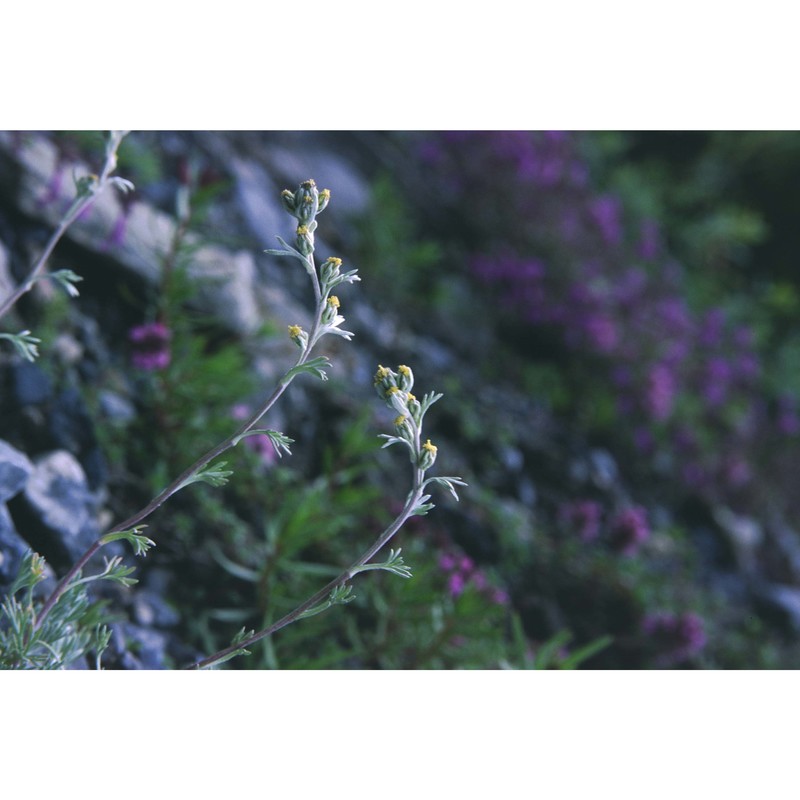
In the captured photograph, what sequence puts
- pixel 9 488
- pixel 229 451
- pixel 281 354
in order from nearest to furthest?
pixel 9 488 → pixel 229 451 → pixel 281 354

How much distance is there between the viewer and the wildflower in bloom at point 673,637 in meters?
1.99

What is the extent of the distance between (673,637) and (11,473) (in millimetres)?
1544

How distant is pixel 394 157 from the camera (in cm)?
318

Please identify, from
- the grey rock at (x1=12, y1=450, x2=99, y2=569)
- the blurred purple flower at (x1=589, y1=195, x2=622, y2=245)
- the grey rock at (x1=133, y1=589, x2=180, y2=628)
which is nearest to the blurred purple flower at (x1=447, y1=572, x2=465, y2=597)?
the grey rock at (x1=133, y1=589, x2=180, y2=628)

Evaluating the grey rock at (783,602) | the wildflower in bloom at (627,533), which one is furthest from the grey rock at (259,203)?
the grey rock at (783,602)

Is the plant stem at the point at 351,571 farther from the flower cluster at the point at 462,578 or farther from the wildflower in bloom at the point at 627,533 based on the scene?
the wildflower in bloom at the point at 627,533

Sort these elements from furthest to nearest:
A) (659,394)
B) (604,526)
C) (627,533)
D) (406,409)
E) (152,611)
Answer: (659,394) → (604,526) → (627,533) → (152,611) → (406,409)

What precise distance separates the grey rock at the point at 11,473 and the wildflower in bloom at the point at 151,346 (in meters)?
0.41

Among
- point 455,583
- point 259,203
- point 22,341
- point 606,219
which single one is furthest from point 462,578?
point 606,219

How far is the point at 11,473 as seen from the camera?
1.35 meters

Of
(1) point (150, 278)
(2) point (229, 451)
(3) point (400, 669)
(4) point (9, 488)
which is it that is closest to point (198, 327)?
(1) point (150, 278)

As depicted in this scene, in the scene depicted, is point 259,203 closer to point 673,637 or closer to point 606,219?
point 606,219
